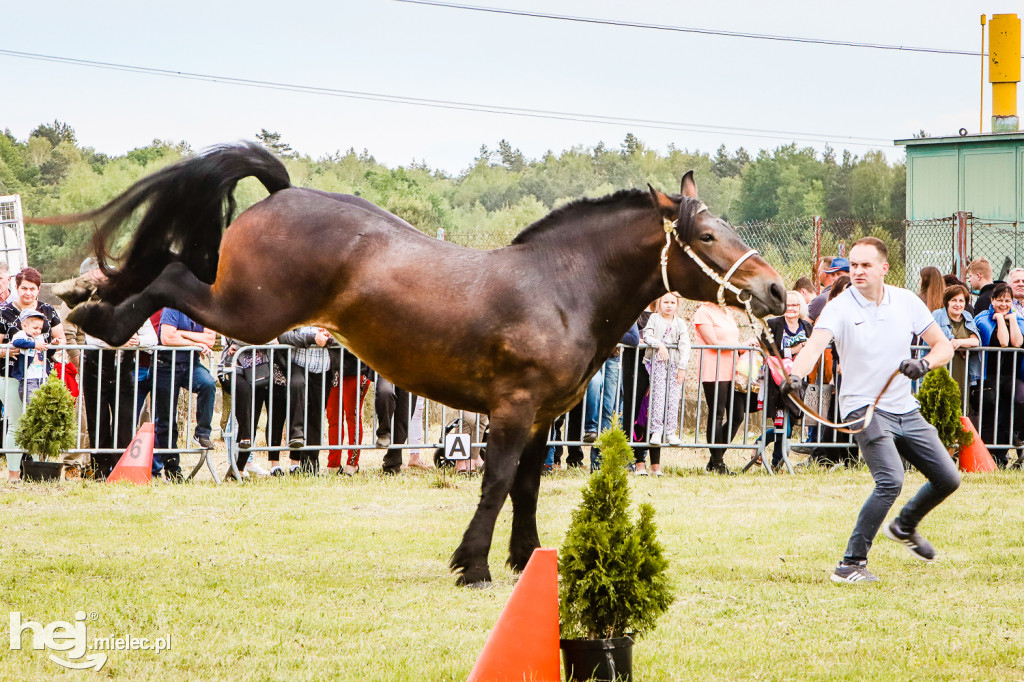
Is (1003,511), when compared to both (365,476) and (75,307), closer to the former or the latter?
(365,476)

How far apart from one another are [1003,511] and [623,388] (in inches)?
155

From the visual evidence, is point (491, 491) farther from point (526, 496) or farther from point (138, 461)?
point (138, 461)

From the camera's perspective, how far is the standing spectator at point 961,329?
11430mm

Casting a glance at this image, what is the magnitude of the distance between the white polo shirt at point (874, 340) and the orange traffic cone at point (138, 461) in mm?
6237

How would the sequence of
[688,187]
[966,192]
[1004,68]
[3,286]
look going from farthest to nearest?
1. [1004,68]
2. [966,192]
3. [3,286]
4. [688,187]

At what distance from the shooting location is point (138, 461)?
984cm

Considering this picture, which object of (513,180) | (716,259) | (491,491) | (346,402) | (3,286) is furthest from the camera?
(513,180)

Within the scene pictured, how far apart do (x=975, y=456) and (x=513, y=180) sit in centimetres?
5103

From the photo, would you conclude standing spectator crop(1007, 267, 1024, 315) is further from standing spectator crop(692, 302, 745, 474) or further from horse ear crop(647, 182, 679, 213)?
horse ear crop(647, 182, 679, 213)

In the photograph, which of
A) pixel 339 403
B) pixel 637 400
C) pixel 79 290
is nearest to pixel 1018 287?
pixel 637 400

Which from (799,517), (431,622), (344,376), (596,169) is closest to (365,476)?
Answer: (344,376)

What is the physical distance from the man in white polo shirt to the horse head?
53cm

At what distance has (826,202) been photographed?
56844mm

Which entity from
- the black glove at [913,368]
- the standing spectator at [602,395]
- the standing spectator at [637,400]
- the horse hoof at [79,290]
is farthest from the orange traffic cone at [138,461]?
the black glove at [913,368]
